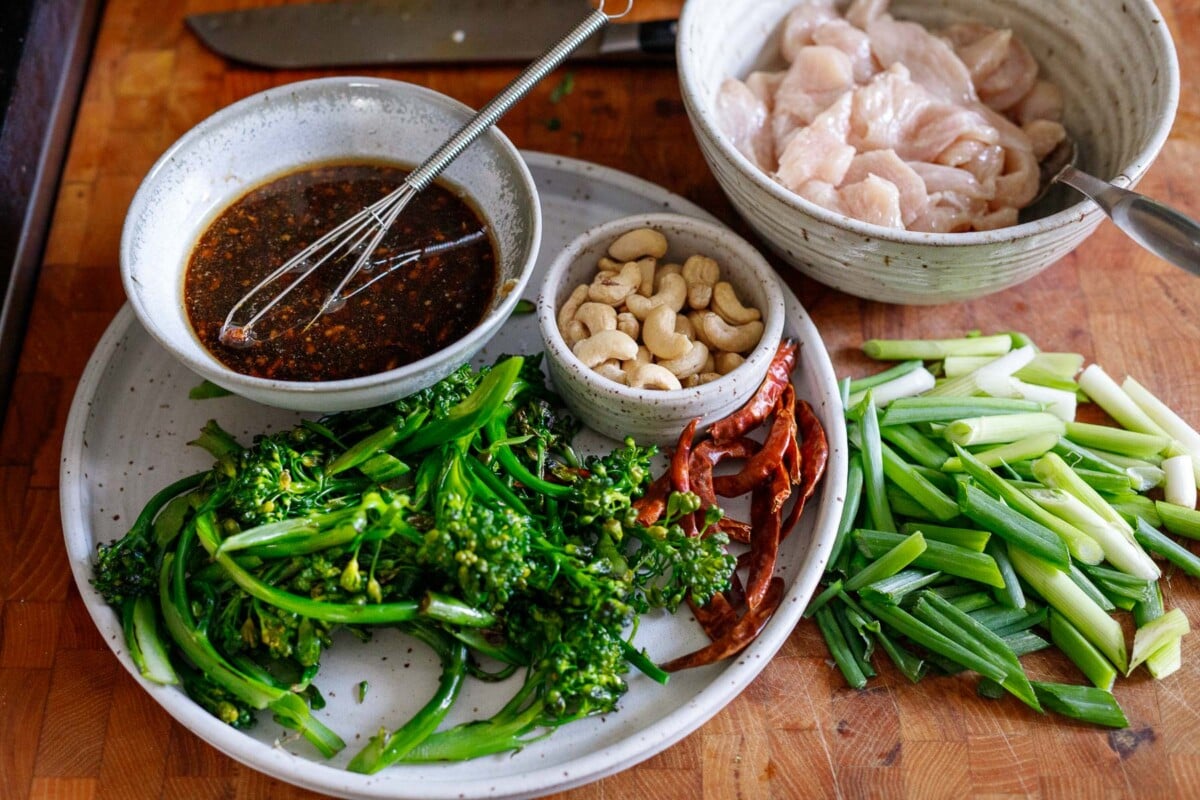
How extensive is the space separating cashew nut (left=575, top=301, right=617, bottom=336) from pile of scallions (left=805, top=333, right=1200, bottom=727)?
69 cm

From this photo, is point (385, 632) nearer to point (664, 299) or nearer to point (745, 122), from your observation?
point (664, 299)

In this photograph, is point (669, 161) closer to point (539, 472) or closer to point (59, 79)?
point (539, 472)

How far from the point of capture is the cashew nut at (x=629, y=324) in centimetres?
292

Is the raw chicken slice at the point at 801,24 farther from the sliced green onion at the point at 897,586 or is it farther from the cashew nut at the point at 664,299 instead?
the sliced green onion at the point at 897,586

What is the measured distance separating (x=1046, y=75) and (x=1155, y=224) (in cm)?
93

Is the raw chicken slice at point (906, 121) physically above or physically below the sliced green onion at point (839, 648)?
above

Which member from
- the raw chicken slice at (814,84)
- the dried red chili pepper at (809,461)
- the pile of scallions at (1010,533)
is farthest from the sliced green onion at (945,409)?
the raw chicken slice at (814,84)

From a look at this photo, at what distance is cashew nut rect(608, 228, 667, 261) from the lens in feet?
9.98

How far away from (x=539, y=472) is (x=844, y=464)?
0.78m

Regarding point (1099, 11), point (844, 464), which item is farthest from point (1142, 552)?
point (1099, 11)

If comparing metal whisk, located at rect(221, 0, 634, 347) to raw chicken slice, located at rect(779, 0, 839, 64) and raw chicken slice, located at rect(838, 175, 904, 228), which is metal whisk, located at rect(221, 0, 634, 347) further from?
raw chicken slice, located at rect(838, 175, 904, 228)

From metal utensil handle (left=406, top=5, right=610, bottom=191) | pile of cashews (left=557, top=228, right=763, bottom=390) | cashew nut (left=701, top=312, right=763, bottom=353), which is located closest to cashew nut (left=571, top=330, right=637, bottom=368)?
pile of cashews (left=557, top=228, right=763, bottom=390)

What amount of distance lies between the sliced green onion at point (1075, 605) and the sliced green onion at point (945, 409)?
421 mm

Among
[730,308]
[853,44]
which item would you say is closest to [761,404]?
[730,308]
